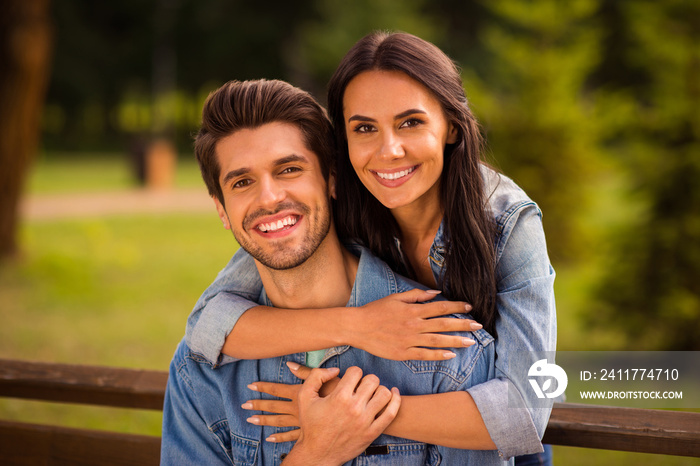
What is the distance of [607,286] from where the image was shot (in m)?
5.94

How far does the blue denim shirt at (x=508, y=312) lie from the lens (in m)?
1.96

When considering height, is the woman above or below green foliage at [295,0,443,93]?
below

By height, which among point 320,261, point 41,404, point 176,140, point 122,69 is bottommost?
point 41,404

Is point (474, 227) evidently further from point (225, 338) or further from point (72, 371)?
point (72, 371)

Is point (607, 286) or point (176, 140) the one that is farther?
point (176, 140)

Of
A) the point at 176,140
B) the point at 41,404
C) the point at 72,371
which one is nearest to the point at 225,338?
the point at 72,371

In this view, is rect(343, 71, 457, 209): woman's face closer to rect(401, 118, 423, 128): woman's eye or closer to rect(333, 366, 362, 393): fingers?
rect(401, 118, 423, 128): woman's eye

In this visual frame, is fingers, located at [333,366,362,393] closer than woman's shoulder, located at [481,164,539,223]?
Yes

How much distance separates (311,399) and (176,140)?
119ft

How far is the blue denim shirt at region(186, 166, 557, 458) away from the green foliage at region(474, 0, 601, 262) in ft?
22.8

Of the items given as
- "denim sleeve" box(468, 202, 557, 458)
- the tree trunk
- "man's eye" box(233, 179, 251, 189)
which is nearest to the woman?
"denim sleeve" box(468, 202, 557, 458)

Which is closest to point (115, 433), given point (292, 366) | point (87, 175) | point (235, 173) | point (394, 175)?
point (292, 366)

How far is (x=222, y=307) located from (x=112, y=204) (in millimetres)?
13925
